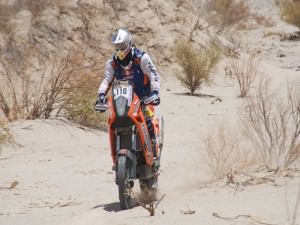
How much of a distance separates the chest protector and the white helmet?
0.35 ft

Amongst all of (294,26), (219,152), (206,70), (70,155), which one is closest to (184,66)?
(206,70)

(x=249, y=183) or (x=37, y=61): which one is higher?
(x=37, y=61)

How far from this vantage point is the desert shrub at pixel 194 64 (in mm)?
16172

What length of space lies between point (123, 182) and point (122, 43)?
1.30 m

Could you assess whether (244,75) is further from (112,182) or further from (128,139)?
(128,139)

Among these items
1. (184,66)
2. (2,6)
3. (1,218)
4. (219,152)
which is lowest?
(1,218)

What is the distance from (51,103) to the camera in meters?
12.1

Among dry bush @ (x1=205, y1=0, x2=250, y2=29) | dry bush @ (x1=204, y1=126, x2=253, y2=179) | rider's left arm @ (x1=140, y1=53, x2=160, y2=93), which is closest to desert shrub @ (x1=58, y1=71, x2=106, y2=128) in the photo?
dry bush @ (x1=204, y1=126, x2=253, y2=179)

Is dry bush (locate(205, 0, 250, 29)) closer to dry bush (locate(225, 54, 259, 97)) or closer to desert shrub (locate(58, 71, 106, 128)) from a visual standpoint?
dry bush (locate(225, 54, 259, 97))

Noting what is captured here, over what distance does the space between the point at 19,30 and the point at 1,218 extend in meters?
11.3

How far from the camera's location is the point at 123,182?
19.1ft

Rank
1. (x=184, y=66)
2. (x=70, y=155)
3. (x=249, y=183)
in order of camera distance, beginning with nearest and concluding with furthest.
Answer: (x=249, y=183) → (x=70, y=155) → (x=184, y=66)

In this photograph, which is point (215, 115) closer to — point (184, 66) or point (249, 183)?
point (184, 66)

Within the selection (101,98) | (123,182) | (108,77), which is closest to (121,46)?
(108,77)
